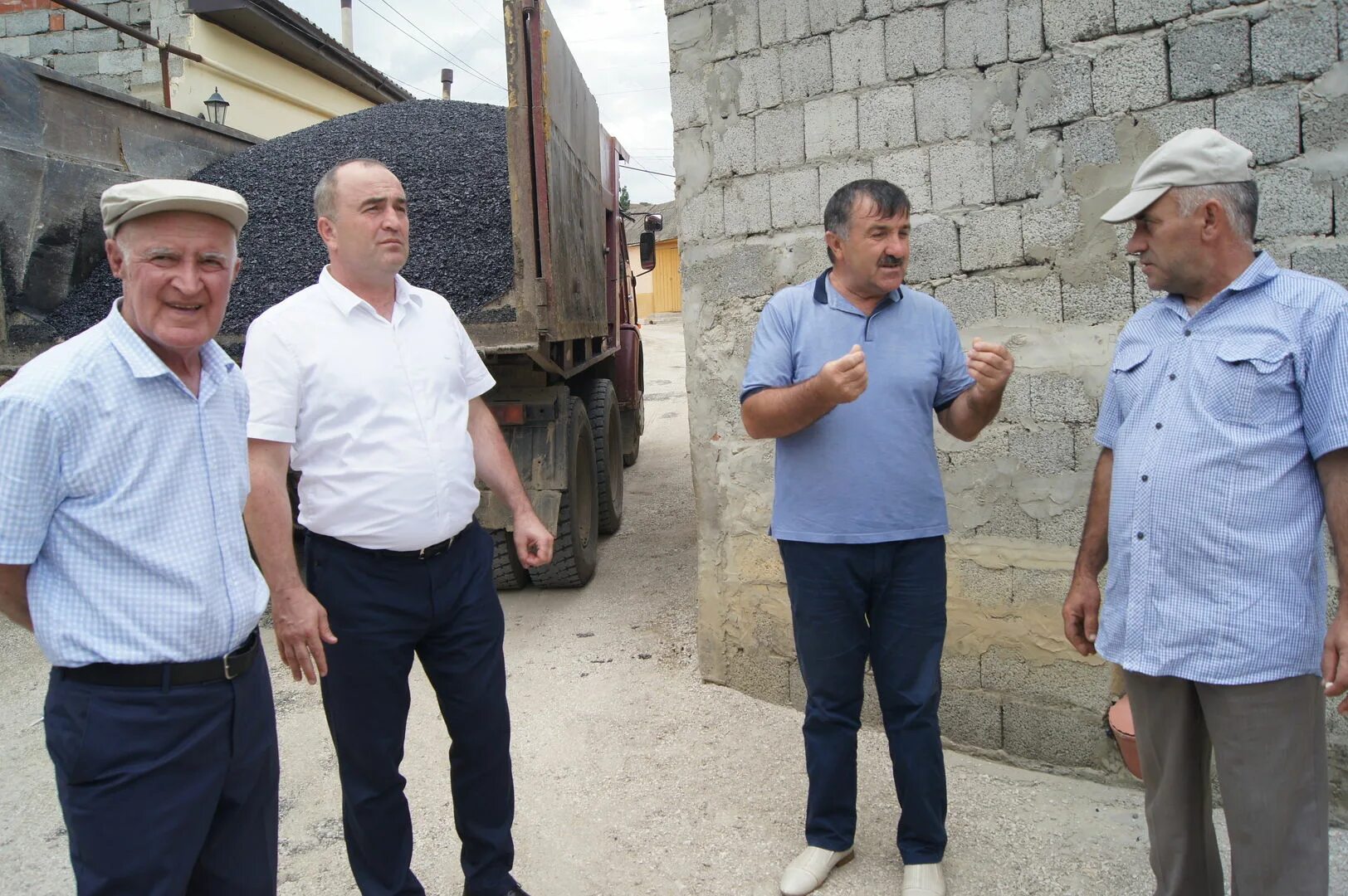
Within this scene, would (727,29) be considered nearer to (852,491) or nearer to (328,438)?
(852,491)

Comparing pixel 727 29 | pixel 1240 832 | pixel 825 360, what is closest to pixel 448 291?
pixel 727 29

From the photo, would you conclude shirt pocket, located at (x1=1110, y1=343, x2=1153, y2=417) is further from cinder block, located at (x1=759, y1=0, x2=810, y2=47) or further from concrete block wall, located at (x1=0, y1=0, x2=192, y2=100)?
concrete block wall, located at (x1=0, y1=0, x2=192, y2=100)

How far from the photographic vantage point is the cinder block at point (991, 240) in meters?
3.10

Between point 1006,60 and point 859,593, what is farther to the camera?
point 1006,60

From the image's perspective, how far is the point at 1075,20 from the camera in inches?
115

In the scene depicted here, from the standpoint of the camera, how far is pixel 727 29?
11.7ft

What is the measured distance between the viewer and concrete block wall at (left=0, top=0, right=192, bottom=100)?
991 cm

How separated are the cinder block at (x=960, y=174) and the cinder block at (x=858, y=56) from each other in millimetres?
360

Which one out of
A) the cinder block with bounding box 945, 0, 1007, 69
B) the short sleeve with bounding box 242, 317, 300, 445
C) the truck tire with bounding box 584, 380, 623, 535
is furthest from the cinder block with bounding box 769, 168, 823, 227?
the truck tire with bounding box 584, 380, 623, 535

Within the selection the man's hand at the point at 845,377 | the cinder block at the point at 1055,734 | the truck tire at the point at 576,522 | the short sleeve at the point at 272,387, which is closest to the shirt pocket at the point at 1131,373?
the man's hand at the point at 845,377

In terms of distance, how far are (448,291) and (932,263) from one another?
2.19 m

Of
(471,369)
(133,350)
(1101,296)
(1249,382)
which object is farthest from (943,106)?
(133,350)

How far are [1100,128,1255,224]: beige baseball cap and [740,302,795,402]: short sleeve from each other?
0.82 m

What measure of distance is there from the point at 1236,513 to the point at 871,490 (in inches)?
31.6
